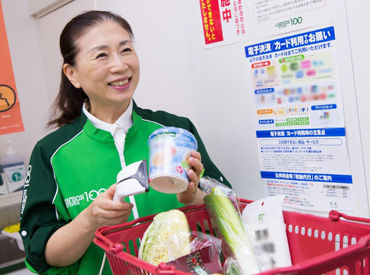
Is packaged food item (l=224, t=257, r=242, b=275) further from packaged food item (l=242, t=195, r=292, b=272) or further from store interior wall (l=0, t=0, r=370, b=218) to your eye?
store interior wall (l=0, t=0, r=370, b=218)

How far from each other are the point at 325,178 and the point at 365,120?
0.19m

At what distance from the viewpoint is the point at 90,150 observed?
112 centimetres

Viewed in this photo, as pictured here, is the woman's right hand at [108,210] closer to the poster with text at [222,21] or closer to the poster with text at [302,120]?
the poster with text at [302,120]

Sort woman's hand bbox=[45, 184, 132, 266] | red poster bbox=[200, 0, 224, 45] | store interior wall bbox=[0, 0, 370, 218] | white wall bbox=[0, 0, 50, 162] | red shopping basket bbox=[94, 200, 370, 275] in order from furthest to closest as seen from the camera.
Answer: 1. white wall bbox=[0, 0, 50, 162]
2. red poster bbox=[200, 0, 224, 45]
3. store interior wall bbox=[0, 0, 370, 218]
4. woman's hand bbox=[45, 184, 132, 266]
5. red shopping basket bbox=[94, 200, 370, 275]

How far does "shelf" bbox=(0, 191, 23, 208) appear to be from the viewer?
6.85 feet

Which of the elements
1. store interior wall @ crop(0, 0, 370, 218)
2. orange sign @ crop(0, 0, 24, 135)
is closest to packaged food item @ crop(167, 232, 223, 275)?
store interior wall @ crop(0, 0, 370, 218)

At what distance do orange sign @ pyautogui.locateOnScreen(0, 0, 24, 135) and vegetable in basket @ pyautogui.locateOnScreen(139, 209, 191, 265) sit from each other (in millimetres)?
1421

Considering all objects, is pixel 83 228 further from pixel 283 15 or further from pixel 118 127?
pixel 283 15

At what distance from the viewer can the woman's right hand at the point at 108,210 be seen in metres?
0.83

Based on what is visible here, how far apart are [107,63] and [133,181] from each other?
414 millimetres

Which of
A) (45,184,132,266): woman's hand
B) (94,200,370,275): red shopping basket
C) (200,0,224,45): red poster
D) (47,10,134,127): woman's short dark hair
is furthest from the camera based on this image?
(200,0,224,45): red poster

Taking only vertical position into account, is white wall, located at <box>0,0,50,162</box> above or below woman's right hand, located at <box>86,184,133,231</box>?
above

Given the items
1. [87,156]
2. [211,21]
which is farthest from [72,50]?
[211,21]

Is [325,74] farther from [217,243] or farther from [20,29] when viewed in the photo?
[20,29]
